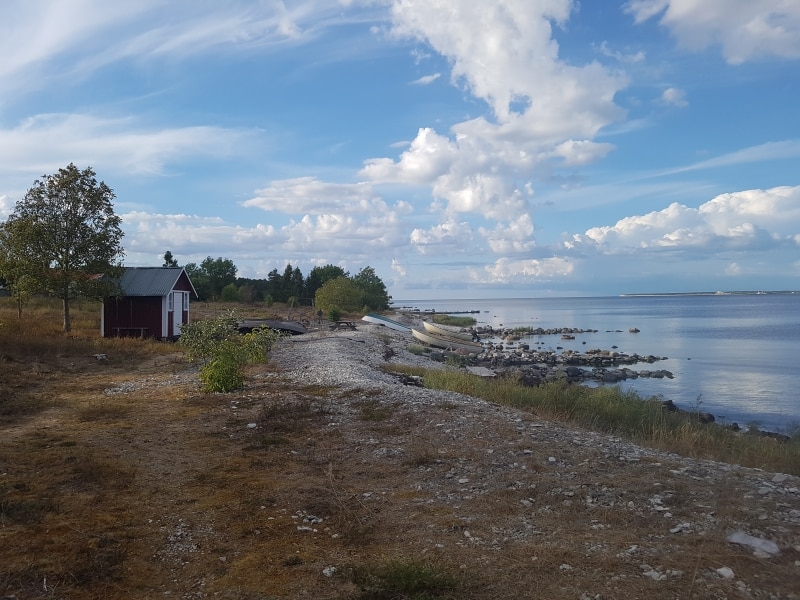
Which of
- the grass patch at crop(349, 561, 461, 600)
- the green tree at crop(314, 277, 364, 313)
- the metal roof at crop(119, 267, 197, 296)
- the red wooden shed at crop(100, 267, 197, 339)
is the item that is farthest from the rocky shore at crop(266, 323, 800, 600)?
the green tree at crop(314, 277, 364, 313)

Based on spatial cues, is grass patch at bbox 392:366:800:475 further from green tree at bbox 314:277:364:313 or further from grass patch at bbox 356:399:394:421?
green tree at bbox 314:277:364:313

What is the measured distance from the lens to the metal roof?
2838 centimetres

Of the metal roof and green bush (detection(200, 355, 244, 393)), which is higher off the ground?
the metal roof

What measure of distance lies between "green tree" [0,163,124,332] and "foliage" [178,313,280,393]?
11809mm

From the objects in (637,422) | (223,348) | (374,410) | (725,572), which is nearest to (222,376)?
(223,348)

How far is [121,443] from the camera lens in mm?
9898

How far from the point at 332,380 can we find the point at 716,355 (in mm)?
35531

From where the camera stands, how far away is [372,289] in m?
101

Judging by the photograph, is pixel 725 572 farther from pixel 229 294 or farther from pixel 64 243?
pixel 229 294

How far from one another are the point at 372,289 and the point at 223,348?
85.3 m

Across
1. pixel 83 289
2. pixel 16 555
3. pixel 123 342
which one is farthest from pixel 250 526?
pixel 83 289

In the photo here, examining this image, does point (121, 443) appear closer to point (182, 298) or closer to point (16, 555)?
point (16, 555)

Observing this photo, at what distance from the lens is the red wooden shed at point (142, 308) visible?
1118 inches

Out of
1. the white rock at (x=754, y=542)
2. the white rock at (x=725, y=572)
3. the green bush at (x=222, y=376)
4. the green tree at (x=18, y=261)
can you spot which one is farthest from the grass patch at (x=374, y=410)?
the green tree at (x=18, y=261)
